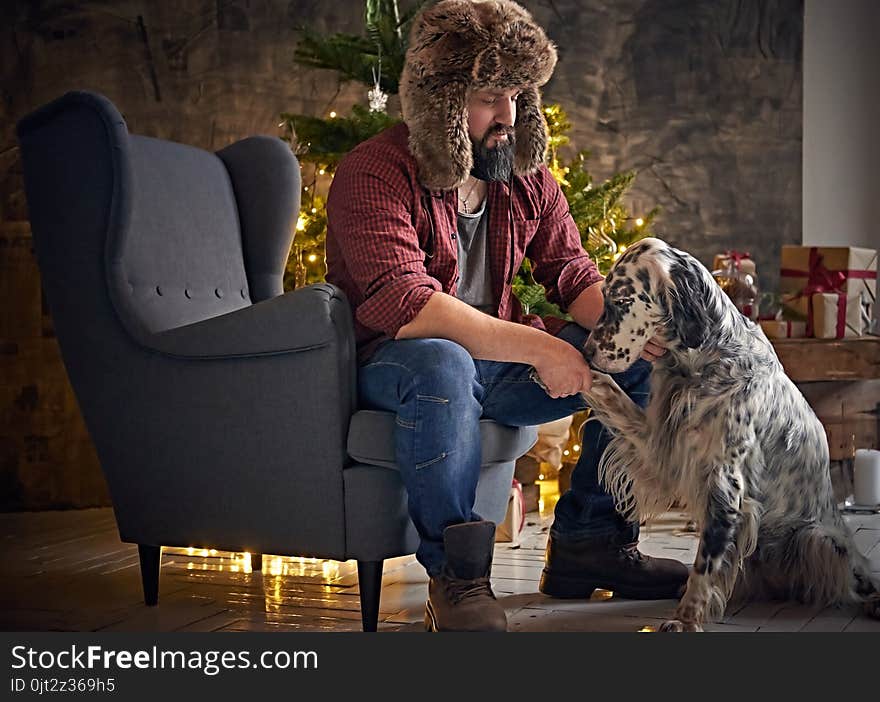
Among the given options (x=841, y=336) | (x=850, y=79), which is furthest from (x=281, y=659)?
(x=850, y=79)

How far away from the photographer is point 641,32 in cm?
474

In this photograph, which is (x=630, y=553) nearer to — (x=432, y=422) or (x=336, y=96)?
(x=432, y=422)

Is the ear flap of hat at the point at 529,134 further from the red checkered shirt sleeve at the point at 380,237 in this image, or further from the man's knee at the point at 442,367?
the man's knee at the point at 442,367

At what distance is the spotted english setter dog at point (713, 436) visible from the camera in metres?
2.11

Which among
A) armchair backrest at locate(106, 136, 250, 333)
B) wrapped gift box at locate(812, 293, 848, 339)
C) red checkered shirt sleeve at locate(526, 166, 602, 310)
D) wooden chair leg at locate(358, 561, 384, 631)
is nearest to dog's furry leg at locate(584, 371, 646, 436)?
red checkered shirt sleeve at locate(526, 166, 602, 310)

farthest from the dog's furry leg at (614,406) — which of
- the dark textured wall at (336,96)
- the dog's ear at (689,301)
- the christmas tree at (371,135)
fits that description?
the dark textured wall at (336,96)

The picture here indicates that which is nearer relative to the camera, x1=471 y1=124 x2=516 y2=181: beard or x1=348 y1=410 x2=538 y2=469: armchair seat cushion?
x1=348 y1=410 x2=538 y2=469: armchair seat cushion

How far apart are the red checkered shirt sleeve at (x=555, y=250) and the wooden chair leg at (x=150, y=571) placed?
1.07 meters

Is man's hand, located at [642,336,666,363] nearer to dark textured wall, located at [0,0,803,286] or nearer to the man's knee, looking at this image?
the man's knee

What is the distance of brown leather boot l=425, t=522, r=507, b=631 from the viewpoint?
80.0 inches

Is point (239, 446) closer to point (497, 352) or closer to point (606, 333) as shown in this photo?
point (497, 352)

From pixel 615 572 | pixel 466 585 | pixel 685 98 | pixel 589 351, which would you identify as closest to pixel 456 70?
pixel 589 351

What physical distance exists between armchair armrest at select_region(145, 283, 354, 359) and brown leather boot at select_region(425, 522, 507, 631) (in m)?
0.45

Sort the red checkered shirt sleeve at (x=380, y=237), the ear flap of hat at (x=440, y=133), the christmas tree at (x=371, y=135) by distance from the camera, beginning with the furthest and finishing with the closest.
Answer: the christmas tree at (x=371, y=135) → the ear flap of hat at (x=440, y=133) → the red checkered shirt sleeve at (x=380, y=237)
